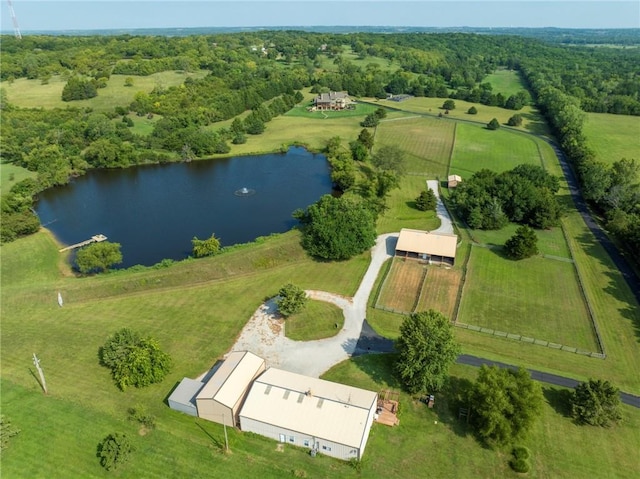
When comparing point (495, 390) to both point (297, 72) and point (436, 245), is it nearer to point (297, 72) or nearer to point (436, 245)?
point (436, 245)

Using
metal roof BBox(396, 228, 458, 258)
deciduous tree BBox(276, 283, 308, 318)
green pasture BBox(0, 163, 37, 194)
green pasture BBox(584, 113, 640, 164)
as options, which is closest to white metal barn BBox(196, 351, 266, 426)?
deciduous tree BBox(276, 283, 308, 318)

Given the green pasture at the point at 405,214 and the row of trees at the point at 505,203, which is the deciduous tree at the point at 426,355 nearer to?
the green pasture at the point at 405,214

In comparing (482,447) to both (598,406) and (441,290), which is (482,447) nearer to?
(598,406)

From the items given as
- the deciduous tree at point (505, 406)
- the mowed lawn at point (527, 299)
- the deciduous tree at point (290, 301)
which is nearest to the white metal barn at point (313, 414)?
the deciduous tree at point (505, 406)

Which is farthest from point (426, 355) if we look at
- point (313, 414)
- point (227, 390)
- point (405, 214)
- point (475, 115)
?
point (475, 115)

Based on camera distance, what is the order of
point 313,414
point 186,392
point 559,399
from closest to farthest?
point 313,414, point 186,392, point 559,399

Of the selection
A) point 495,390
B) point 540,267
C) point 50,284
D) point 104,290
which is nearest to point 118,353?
point 104,290

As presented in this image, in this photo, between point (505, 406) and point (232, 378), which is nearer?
point (505, 406)
